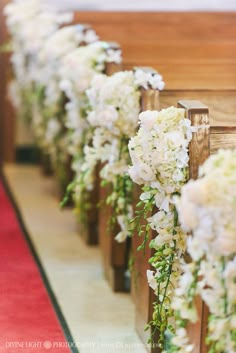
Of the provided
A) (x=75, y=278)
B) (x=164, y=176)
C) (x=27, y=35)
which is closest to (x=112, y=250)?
(x=75, y=278)

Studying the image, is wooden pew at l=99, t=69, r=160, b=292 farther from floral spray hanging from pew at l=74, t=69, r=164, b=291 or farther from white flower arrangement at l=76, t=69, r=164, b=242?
white flower arrangement at l=76, t=69, r=164, b=242

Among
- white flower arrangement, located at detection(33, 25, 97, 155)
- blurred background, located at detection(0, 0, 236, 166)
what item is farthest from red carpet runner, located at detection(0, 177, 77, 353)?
blurred background, located at detection(0, 0, 236, 166)

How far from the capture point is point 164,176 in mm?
3424

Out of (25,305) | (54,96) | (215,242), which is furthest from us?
(54,96)

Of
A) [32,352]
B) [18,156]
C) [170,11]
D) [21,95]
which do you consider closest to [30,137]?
[18,156]

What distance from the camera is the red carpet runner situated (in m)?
4.00

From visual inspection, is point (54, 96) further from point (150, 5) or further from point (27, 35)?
point (150, 5)

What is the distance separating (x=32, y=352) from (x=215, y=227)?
1.41m

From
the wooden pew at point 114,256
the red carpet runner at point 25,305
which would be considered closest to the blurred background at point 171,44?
the wooden pew at point 114,256

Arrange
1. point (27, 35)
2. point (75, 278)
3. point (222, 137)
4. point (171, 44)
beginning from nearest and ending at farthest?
1. point (222, 137)
2. point (75, 278)
3. point (171, 44)
4. point (27, 35)

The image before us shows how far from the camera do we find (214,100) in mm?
4082

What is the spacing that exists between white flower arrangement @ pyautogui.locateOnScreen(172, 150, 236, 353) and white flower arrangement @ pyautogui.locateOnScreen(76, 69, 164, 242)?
1298 millimetres

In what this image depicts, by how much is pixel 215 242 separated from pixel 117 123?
61.8 inches

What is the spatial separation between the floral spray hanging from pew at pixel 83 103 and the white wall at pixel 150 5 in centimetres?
158
